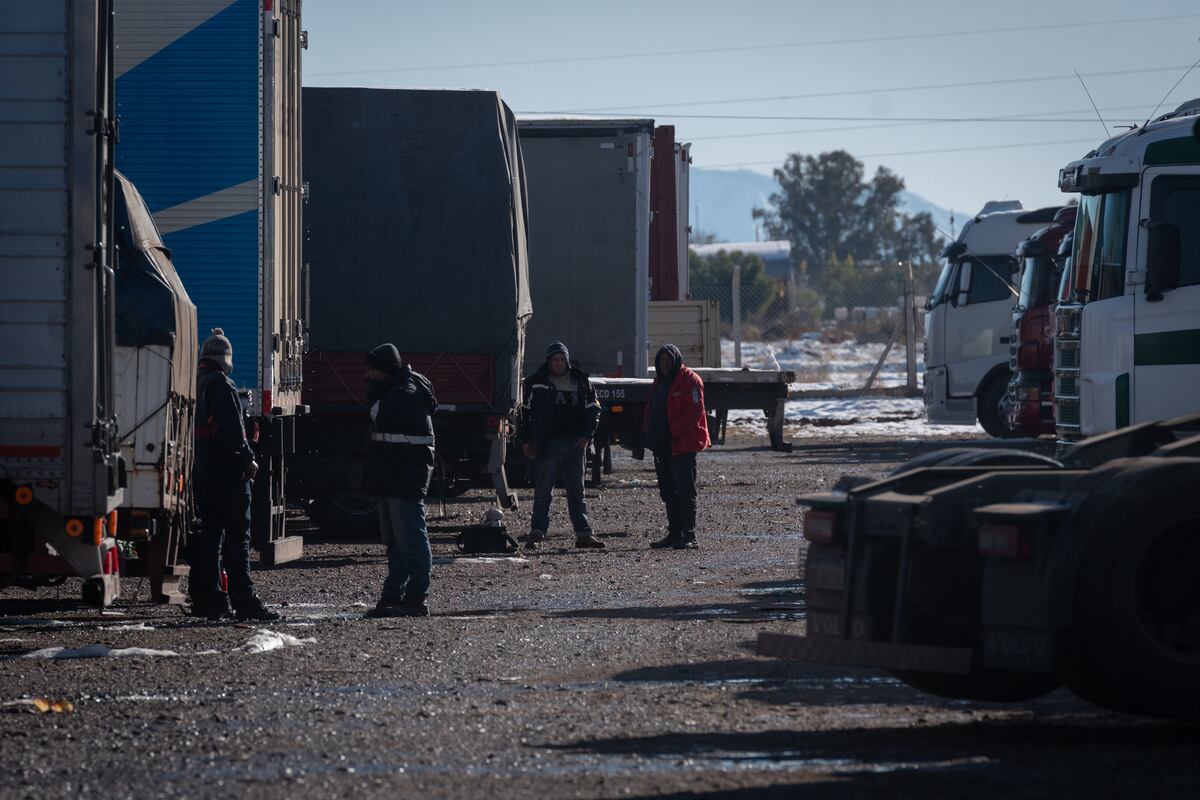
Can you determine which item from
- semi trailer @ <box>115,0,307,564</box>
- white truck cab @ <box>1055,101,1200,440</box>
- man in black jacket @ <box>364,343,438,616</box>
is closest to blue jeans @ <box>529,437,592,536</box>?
semi trailer @ <box>115,0,307,564</box>

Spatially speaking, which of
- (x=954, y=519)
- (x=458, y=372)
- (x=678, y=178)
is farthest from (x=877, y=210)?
(x=954, y=519)

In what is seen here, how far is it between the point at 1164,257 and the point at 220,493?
6134 mm

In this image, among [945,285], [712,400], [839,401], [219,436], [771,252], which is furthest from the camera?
[771,252]

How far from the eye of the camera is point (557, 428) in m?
15.5

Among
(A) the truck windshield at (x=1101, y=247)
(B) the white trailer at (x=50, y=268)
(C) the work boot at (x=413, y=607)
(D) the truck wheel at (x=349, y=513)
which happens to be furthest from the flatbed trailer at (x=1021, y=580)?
(D) the truck wheel at (x=349, y=513)

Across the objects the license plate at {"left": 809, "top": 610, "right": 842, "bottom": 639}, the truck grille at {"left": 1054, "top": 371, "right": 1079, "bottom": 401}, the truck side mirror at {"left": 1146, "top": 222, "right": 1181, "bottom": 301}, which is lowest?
the license plate at {"left": 809, "top": 610, "right": 842, "bottom": 639}

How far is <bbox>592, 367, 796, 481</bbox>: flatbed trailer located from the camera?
19.4 meters

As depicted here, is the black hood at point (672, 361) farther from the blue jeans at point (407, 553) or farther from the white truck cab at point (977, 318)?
the white truck cab at point (977, 318)

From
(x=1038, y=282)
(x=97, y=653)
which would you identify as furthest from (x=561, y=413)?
(x=1038, y=282)

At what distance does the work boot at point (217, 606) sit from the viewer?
1073cm

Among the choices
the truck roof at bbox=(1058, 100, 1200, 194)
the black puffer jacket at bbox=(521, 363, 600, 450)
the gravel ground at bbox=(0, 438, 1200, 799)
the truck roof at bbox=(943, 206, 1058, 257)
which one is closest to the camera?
the gravel ground at bbox=(0, 438, 1200, 799)

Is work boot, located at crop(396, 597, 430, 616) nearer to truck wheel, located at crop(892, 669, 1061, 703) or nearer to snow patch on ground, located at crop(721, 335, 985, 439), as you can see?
truck wheel, located at crop(892, 669, 1061, 703)

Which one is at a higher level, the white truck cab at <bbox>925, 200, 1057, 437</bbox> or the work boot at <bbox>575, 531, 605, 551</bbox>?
the white truck cab at <bbox>925, 200, 1057, 437</bbox>

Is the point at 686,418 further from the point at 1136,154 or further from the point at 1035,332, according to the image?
the point at 1035,332
